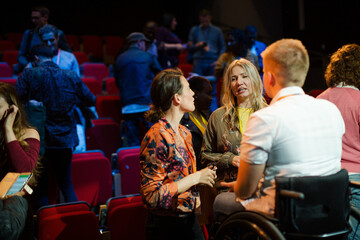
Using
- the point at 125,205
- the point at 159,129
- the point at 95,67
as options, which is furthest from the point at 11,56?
the point at 159,129

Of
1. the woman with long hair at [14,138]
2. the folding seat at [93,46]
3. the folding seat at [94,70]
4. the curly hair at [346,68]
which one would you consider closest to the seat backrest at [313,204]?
the curly hair at [346,68]

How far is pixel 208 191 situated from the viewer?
2.34m

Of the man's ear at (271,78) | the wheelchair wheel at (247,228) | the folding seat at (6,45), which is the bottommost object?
the wheelchair wheel at (247,228)

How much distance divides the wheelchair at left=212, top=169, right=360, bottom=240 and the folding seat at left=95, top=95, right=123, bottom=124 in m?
3.51

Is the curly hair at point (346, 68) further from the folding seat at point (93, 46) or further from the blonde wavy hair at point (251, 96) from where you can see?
the folding seat at point (93, 46)

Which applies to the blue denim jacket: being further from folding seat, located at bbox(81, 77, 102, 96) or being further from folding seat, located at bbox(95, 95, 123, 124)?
folding seat, located at bbox(81, 77, 102, 96)

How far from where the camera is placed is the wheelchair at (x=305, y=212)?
1.47m

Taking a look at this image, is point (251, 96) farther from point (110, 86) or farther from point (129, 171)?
point (110, 86)

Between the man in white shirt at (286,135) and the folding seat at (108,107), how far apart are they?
3.50m

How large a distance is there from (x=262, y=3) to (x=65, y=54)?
5396 millimetres

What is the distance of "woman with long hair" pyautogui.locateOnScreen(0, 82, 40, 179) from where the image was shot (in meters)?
2.02

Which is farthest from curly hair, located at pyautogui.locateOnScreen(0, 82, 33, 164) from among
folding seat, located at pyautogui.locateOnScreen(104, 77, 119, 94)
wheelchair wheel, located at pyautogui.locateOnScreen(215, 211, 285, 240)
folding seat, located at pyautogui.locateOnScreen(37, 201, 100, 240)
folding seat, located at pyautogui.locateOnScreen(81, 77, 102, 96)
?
folding seat, located at pyautogui.locateOnScreen(104, 77, 119, 94)

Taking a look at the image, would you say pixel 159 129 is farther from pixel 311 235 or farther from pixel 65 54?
pixel 65 54

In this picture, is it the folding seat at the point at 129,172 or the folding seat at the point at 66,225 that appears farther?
the folding seat at the point at 129,172
